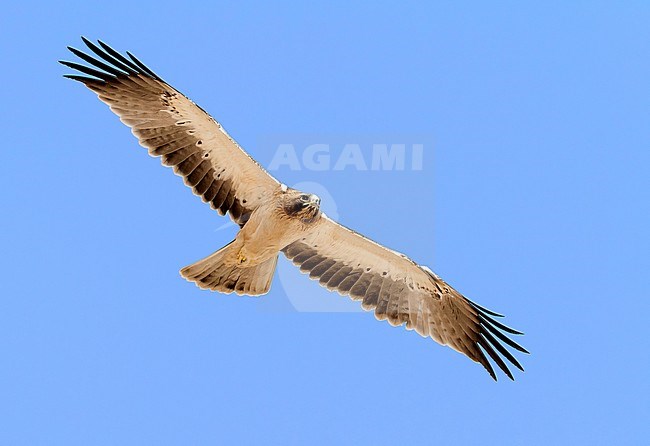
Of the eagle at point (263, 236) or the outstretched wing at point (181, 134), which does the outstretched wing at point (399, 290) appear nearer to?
the eagle at point (263, 236)

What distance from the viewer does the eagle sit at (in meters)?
14.0

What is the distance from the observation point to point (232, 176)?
47.1 ft

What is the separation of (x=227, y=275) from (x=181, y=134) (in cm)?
181

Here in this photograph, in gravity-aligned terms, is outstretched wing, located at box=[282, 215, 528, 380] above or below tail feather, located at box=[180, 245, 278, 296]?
above

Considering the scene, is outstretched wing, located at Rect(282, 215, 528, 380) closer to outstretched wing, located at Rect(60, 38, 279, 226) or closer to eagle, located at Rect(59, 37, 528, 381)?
eagle, located at Rect(59, 37, 528, 381)

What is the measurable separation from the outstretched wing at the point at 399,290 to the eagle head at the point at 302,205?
60 centimetres

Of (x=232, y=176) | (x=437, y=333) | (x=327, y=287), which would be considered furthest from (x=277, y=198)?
(x=437, y=333)

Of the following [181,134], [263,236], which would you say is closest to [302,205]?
[263,236]

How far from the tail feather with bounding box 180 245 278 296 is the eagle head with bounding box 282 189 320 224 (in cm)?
86

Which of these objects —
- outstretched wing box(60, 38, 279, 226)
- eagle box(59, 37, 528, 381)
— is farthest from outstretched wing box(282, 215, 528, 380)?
outstretched wing box(60, 38, 279, 226)

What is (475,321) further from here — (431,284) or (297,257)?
(297,257)

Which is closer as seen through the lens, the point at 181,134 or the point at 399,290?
the point at 181,134

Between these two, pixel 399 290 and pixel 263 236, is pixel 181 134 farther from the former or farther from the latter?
pixel 399 290

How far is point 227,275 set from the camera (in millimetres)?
14336
